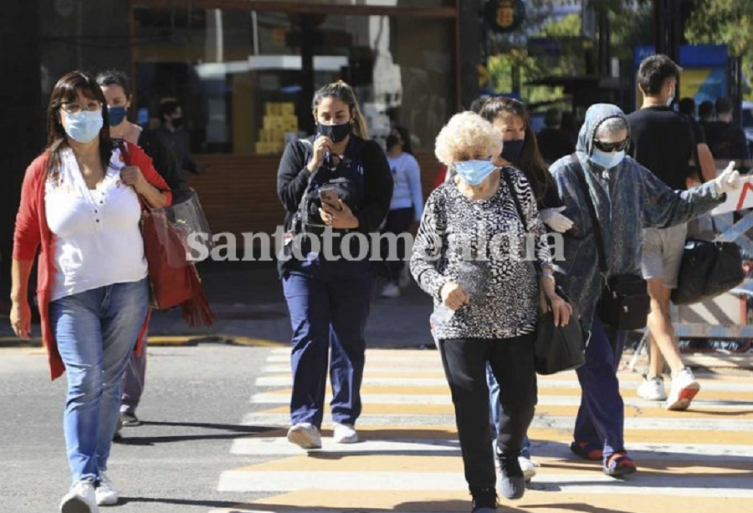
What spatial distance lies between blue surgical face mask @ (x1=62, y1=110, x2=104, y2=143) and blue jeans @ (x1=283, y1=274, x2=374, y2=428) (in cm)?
181

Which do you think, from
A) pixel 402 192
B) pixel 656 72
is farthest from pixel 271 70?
pixel 656 72

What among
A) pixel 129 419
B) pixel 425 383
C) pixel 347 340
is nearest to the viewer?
pixel 347 340

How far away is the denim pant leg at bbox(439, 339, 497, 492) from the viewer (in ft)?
21.6

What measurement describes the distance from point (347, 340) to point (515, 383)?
6.11ft

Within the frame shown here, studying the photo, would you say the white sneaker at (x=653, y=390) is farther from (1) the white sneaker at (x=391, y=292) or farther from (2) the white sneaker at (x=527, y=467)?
(1) the white sneaker at (x=391, y=292)

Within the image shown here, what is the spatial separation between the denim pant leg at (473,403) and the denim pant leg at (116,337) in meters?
1.45

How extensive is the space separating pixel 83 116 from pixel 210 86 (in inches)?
551

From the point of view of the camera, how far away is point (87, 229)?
22.3 ft

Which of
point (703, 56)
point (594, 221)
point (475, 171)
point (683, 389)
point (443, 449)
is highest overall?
point (703, 56)

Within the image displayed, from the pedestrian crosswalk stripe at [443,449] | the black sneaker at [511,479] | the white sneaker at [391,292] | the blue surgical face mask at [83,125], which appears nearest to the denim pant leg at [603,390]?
the pedestrian crosswalk stripe at [443,449]

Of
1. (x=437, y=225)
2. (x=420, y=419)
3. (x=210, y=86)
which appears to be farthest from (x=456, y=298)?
(x=210, y=86)

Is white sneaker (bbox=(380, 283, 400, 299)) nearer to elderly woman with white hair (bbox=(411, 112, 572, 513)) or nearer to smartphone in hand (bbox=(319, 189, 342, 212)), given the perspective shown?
smartphone in hand (bbox=(319, 189, 342, 212))

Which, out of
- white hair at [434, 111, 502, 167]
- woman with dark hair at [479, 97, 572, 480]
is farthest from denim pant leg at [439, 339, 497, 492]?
white hair at [434, 111, 502, 167]

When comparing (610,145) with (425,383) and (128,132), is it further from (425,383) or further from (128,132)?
(425,383)
